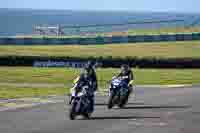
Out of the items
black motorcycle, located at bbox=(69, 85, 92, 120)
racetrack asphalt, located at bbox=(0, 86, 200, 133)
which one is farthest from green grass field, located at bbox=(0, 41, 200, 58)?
black motorcycle, located at bbox=(69, 85, 92, 120)

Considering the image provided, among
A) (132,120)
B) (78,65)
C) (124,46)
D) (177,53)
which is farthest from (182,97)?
(124,46)

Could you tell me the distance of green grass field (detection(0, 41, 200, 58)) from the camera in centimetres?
7288

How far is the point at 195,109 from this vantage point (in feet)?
92.0

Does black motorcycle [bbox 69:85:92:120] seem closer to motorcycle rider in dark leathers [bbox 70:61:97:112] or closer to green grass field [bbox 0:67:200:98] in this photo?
motorcycle rider in dark leathers [bbox 70:61:97:112]

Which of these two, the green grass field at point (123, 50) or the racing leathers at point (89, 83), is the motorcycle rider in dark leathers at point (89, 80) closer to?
the racing leathers at point (89, 83)

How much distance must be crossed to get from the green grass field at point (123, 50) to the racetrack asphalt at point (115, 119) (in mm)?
41044

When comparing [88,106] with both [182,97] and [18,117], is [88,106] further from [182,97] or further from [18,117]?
[182,97]

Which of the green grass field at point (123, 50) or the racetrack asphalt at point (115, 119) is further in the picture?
the green grass field at point (123, 50)

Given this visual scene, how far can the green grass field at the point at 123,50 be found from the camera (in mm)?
72875

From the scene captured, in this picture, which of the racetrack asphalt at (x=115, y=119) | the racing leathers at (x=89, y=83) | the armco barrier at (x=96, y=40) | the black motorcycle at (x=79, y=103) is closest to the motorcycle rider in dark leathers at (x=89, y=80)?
the racing leathers at (x=89, y=83)

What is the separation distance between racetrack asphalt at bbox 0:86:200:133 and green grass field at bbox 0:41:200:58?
135ft

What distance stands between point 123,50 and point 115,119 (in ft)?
180

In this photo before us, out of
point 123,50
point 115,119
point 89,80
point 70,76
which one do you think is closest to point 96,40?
point 123,50

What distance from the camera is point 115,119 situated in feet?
75.9
